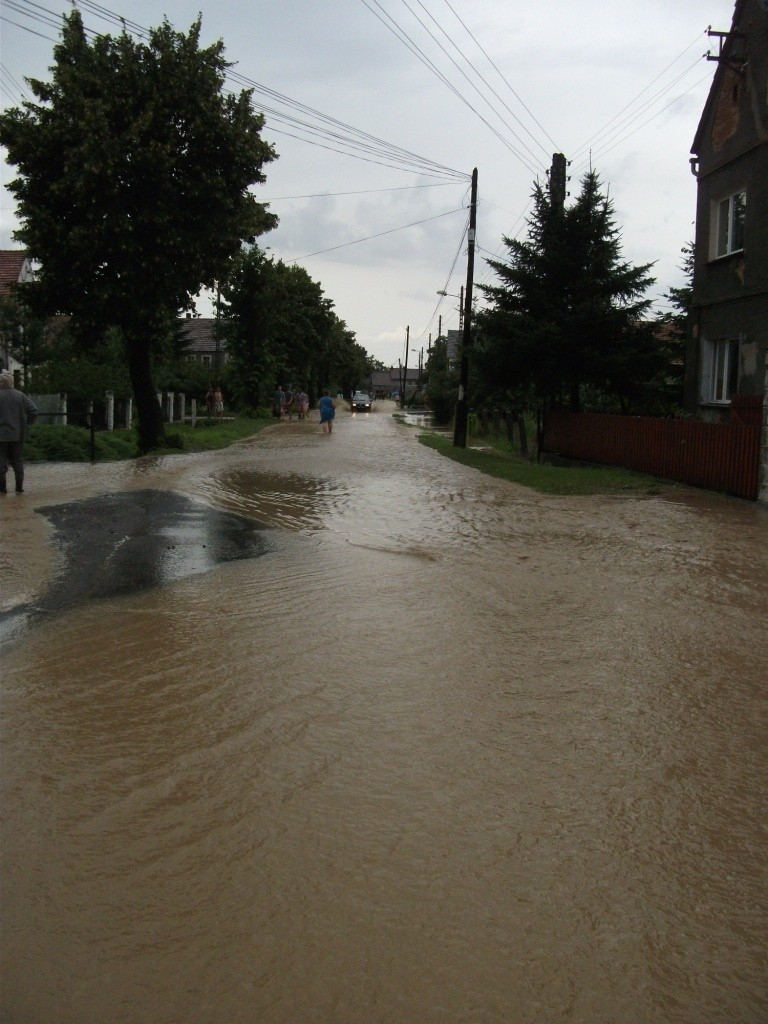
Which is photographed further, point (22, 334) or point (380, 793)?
point (22, 334)

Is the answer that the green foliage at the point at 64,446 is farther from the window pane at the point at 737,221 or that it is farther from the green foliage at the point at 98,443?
the window pane at the point at 737,221

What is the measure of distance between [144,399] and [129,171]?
19.9 feet

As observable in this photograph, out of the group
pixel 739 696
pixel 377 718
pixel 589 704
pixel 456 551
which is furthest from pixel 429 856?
pixel 456 551

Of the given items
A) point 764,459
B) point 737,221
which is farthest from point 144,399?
point 764,459

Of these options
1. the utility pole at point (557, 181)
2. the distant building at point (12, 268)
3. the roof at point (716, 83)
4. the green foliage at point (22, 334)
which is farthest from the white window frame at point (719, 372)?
the distant building at point (12, 268)

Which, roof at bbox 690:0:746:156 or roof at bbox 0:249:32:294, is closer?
roof at bbox 690:0:746:156

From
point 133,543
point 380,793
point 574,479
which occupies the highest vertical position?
point 574,479

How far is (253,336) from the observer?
46281 millimetres

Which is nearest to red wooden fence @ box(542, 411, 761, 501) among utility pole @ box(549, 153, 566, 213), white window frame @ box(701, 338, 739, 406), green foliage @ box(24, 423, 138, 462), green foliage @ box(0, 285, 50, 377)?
white window frame @ box(701, 338, 739, 406)

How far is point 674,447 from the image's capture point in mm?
18156

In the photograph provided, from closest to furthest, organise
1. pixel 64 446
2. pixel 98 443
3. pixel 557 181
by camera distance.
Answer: pixel 64 446
pixel 98 443
pixel 557 181

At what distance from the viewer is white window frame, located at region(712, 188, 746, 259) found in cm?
1961

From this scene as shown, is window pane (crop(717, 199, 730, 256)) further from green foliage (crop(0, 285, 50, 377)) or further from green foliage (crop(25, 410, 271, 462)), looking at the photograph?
green foliage (crop(0, 285, 50, 377))

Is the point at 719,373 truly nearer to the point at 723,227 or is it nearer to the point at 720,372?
the point at 720,372
